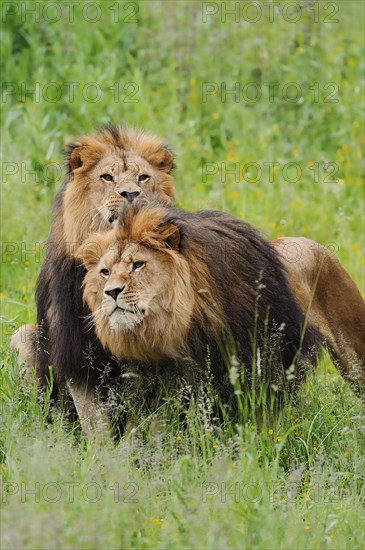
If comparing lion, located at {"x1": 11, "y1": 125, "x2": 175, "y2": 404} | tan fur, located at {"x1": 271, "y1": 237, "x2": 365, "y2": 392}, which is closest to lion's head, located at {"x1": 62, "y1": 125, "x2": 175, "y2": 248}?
lion, located at {"x1": 11, "y1": 125, "x2": 175, "y2": 404}

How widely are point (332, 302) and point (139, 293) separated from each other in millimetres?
1698

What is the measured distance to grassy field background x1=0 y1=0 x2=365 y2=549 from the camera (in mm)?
4184

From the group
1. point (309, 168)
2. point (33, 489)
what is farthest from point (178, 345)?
point (309, 168)

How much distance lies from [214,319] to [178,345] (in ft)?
0.81

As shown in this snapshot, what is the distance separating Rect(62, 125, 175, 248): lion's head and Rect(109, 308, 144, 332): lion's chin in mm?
626

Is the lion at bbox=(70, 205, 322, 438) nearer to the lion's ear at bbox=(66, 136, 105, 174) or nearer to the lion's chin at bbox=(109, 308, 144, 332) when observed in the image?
the lion's chin at bbox=(109, 308, 144, 332)

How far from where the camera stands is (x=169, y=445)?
5.29 metres

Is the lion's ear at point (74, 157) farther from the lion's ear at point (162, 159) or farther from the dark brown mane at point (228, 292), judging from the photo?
the dark brown mane at point (228, 292)

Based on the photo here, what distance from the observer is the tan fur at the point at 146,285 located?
16.0ft

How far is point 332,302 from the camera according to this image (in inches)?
244

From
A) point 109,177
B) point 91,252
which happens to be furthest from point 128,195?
point 91,252

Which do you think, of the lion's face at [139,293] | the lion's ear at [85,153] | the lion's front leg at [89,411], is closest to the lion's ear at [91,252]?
the lion's face at [139,293]

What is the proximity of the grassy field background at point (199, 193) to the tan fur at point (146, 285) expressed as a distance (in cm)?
38

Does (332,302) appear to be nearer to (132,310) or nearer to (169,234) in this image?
(169,234)
